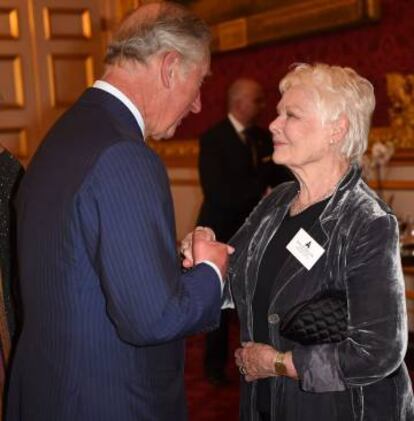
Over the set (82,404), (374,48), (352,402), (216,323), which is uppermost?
(374,48)

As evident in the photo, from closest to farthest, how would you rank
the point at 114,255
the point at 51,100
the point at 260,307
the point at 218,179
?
the point at 114,255 < the point at 260,307 < the point at 218,179 < the point at 51,100

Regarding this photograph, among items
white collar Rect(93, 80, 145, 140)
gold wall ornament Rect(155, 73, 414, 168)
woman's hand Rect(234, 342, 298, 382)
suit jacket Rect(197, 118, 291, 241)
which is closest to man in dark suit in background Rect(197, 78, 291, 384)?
suit jacket Rect(197, 118, 291, 241)

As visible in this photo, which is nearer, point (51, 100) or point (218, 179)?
point (218, 179)

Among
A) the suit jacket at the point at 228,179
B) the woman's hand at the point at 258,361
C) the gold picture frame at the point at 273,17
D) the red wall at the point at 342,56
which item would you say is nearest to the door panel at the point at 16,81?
the gold picture frame at the point at 273,17

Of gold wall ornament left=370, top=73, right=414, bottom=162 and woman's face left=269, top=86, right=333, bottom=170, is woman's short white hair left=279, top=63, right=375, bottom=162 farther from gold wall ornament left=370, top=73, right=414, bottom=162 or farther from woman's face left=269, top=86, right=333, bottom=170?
gold wall ornament left=370, top=73, right=414, bottom=162

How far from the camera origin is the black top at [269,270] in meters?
1.87

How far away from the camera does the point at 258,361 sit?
1.80 m

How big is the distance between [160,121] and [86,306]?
19.0 inches

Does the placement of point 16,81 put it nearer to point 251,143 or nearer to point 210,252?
point 251,143

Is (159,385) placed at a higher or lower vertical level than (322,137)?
lower

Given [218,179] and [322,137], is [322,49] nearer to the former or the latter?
[218,179]

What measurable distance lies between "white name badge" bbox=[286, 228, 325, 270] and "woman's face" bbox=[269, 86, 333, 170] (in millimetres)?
217

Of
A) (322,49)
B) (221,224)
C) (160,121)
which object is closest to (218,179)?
(221,224)

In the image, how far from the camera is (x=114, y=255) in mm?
1334
